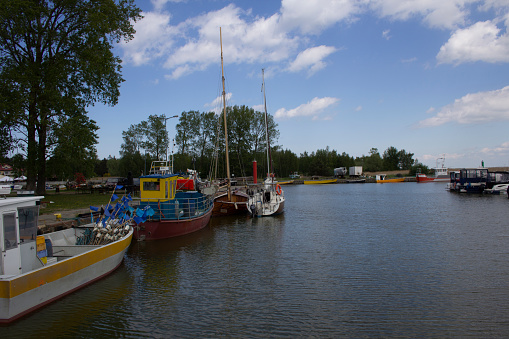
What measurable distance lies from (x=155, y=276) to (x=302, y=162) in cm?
15465

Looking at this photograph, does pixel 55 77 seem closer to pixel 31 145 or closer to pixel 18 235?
pixel 31 145

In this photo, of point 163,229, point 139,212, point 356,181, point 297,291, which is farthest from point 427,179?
point 297,291

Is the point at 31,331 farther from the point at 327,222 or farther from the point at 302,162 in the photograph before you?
the point at 302,162

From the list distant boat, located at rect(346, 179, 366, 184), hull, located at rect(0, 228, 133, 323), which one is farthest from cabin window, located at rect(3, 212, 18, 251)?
distant boat, located at rect(346, 179, 366, 184)

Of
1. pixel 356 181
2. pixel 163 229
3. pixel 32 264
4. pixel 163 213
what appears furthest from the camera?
pixel 356 181

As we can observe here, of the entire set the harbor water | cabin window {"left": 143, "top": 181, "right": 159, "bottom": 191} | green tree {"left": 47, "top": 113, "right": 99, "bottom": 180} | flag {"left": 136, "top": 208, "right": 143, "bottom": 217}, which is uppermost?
green tree {"left": 47, "top": 113, "right": 99, "bottom": 180}

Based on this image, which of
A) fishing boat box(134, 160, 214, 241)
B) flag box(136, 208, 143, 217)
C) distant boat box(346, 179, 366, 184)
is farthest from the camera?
distant boat box(346, 179, 366, 184)

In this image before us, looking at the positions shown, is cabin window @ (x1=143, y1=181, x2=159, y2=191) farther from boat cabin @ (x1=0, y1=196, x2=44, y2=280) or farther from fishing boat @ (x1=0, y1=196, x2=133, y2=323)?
boat cabin @ (x1=0, y1=196, x2=44, y2=280)

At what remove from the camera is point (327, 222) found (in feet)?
92.8

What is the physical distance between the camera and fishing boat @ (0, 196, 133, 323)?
29.9 feet

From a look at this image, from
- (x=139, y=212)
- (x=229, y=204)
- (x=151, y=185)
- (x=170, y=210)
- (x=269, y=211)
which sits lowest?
(x=269, y=211)

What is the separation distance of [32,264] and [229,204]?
22.5 meters

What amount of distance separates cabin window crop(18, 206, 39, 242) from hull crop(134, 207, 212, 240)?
8953 millimetres

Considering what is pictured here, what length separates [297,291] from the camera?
39.0 feet
